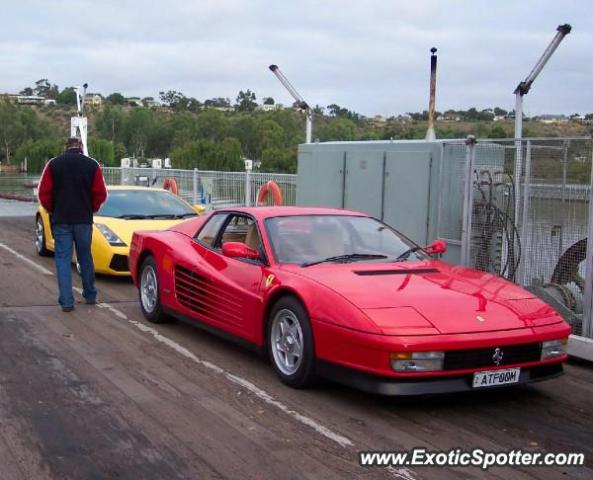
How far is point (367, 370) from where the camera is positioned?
5234 mm

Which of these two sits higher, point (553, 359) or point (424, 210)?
point (424, 210)

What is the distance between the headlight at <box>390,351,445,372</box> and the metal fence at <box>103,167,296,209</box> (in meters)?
10.1

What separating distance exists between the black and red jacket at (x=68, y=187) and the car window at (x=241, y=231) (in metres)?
2.21

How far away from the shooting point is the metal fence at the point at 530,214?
25.5 feet

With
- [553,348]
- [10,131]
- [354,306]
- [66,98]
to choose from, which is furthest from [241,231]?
[66,98]

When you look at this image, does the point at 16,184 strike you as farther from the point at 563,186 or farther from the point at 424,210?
the point at 563,186

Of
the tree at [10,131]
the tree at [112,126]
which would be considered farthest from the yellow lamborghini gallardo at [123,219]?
the tree at [10,131]

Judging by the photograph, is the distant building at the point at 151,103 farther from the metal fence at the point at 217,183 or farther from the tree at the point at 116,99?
the metal fence at the point at 217,183

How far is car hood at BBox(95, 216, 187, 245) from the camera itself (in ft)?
35.3

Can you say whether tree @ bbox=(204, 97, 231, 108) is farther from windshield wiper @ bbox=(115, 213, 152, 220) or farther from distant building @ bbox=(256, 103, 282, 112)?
windshield wiper @ bbox=(115, 213, 152, 220)

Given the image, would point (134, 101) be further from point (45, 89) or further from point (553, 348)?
point (553, 348)

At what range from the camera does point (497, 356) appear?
5344mm

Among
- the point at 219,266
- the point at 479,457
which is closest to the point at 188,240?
the point at 219,266

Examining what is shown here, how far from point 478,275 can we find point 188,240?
280 centimetres
